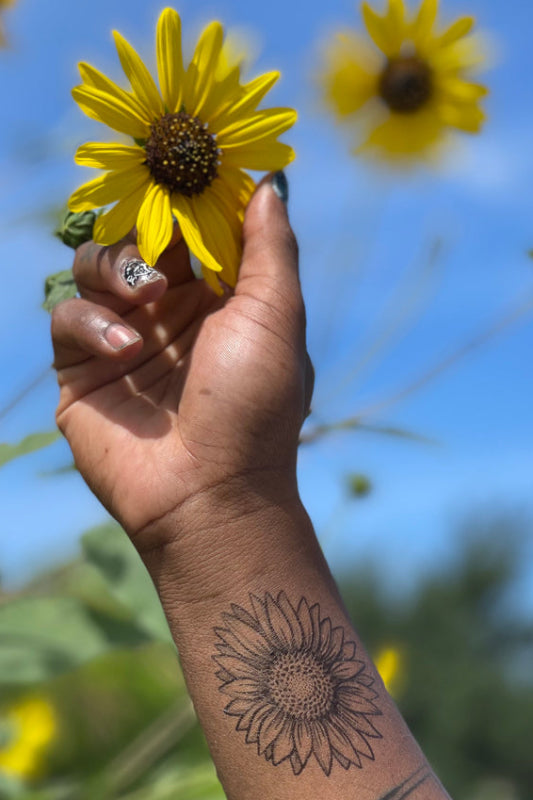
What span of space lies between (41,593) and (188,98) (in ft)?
1.77

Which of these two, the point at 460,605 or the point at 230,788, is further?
the point at 460,605

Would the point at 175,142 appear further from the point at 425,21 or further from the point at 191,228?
the point at 425,21

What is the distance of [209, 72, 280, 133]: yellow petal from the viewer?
77cm

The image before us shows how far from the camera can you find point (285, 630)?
0.75 m

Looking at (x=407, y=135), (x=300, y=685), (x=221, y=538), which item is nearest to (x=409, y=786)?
(x=300, y=685)

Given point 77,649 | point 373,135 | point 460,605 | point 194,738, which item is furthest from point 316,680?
point 460,605

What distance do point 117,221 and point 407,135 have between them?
600 mm

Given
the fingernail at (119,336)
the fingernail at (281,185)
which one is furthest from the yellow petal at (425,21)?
the fingernail at (119,336)

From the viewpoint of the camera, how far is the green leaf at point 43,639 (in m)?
0.89

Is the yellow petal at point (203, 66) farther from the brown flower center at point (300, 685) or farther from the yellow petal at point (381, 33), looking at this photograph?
the brown flower center at point (300, 685)

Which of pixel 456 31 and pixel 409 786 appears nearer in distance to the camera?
pixel 409 786

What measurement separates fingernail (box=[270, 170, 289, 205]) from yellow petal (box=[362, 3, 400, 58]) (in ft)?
0.98

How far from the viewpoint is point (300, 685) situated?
2.42ft

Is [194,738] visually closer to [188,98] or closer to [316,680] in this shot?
[316,680]
